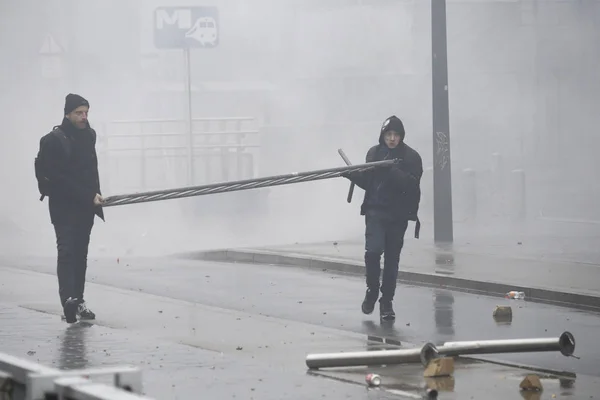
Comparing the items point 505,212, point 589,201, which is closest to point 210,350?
point 505,212

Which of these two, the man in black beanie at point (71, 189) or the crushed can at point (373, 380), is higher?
the man in black beanie at point (71, 189)

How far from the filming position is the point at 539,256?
14.9m

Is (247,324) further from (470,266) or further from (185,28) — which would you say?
(185,28)

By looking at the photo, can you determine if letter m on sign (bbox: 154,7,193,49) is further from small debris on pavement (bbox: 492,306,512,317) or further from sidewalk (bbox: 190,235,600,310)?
small debris on pavement (bbox: 492,306,512,317)

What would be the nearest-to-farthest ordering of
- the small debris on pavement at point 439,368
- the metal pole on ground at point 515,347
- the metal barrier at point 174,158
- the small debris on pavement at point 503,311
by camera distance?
the small debris on pavement at point 439,368 < the metal pole on ground at point 515,347 < the small debris on pavement at point 503,311 < the metal barrier at point 174,158

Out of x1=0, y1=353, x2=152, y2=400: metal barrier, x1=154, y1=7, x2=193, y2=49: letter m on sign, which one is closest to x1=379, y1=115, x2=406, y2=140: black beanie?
x1=0, y1=353, x2=152, y2=400: metal barrier

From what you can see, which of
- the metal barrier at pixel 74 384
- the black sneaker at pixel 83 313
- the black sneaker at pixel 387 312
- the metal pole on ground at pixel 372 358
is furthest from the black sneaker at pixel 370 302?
the metal barrier at pixel 74 384

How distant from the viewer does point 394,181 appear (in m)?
10.9

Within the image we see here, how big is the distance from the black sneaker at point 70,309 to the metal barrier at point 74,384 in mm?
5675

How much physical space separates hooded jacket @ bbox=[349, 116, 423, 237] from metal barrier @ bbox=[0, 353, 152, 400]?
249 inches

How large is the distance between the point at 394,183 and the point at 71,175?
7.65ft

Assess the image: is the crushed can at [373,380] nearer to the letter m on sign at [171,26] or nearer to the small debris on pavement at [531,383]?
the small debris on pavement at [531,383]

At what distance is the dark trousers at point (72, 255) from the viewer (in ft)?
35.0

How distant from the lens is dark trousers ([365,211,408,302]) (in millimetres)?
10922
